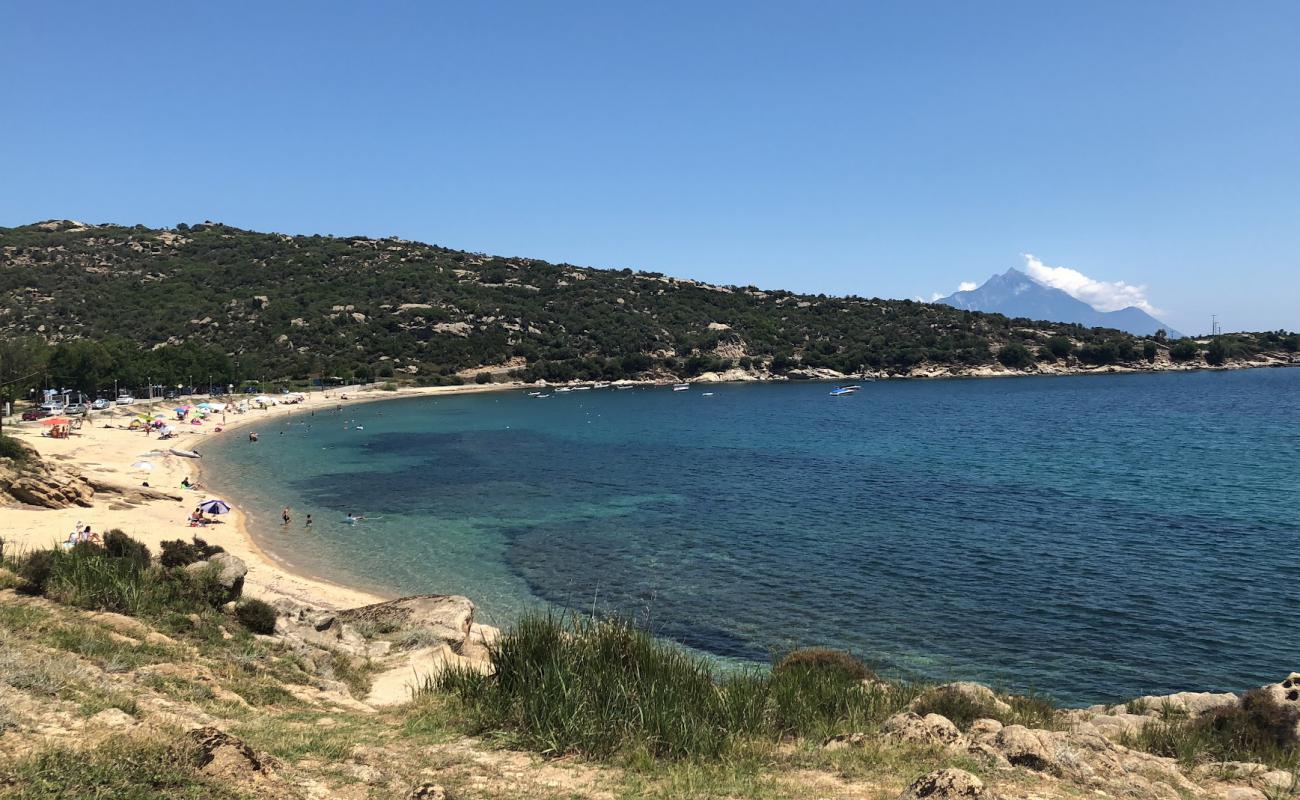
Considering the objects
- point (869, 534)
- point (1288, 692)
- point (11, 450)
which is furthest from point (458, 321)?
point (1288, 692)

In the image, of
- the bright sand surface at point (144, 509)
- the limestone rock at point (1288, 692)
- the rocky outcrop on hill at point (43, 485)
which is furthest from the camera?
the rocky outcrop on hill at point (43, 485)

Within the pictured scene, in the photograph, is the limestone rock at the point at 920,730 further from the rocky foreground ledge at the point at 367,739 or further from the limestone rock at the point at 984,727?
the limestone rock at the point at 984,727

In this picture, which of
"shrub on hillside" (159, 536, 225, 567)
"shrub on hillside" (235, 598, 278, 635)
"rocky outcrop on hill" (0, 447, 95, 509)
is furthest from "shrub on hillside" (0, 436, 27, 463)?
"shrub on hillside" (235, 598, 278, 635)

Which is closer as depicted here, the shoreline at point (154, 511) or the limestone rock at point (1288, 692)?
the limestone rock at point (1288, 692)

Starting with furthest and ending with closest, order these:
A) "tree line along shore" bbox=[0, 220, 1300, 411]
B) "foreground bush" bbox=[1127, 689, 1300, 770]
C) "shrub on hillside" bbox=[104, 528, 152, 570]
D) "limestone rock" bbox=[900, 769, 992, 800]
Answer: "tree line along shore" bbox=[0, 220, 1300, 411] → "shrub on hillside" bbox=[104, 528, 152, 570] → "foreground bush" bbox=[1127, 689, 1300, 770] → "limestone rock" bbox=[900, 769, 992, 800]

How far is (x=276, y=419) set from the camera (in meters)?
78.4

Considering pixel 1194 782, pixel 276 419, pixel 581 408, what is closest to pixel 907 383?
pixel 581 408

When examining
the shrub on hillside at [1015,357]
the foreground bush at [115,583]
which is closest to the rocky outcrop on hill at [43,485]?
the foreground bush at [115,583]

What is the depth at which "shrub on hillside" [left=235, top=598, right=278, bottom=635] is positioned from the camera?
13.0 meters

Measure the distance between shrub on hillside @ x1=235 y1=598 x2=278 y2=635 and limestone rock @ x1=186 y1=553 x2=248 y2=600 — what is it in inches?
27.3

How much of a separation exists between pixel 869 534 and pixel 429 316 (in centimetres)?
11764

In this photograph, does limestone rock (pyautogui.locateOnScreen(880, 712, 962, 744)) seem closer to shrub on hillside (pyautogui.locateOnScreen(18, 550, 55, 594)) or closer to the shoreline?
shrub on hillside (pyautogui.locateOnScreen(18, 550, 55, 594))

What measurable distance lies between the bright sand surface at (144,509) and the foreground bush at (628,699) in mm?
13074

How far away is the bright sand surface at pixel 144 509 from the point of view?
22656 mm
